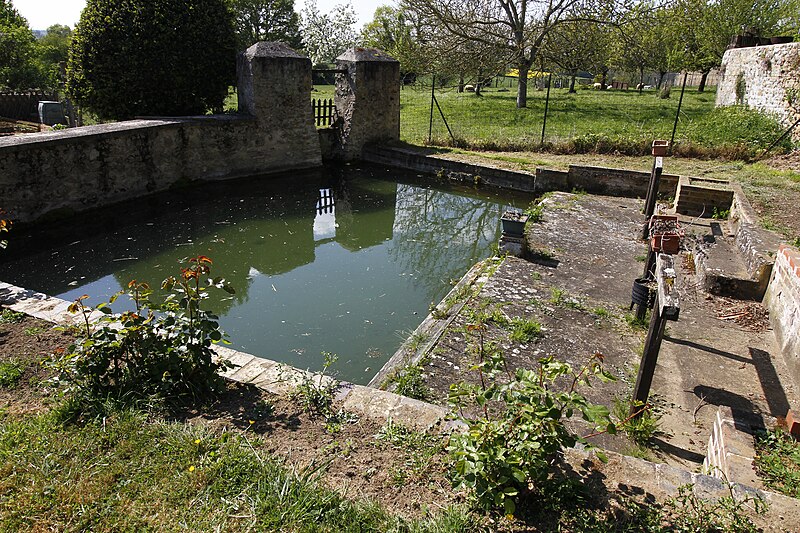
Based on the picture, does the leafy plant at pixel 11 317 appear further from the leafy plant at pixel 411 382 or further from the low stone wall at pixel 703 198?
the low stone wall at pixel 703 198

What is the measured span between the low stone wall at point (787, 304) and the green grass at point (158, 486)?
12.0ft

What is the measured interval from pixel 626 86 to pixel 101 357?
39.0 m

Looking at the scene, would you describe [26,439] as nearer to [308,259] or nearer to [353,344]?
[353,344]

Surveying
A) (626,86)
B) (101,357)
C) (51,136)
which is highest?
(626,86)

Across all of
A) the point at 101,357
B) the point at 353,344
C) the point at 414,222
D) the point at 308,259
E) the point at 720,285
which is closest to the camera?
the point at 101,357

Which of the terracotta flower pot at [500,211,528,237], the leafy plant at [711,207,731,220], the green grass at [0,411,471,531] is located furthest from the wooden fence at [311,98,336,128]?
the green grass at [0,411,471,531]

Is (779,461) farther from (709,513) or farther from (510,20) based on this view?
(510,20)

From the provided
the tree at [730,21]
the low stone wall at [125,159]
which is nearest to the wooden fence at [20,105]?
the low stone wall at [125,159]

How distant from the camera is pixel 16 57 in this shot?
18922mm

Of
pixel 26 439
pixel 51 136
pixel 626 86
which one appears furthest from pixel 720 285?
pixel 626 86

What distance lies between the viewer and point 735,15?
87.8 ft

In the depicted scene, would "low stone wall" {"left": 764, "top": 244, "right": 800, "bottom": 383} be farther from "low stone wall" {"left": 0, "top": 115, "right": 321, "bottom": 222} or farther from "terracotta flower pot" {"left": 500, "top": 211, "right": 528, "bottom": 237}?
"low stone wall" {"left": 0, "top": 115, "right": 321, "bottom": 222}

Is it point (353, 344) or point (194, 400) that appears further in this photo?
point (353, 344)

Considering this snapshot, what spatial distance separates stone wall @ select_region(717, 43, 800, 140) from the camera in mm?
12203
